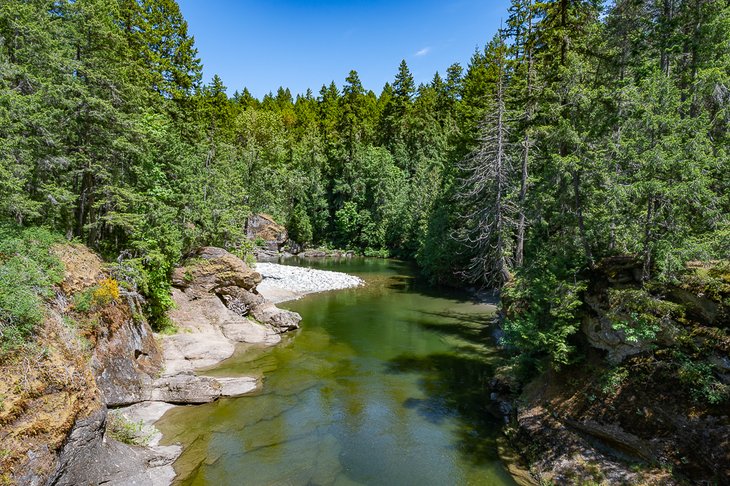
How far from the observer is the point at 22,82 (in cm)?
1276

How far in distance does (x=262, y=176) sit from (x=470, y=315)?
3128cm

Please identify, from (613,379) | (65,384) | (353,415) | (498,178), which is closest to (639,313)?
(613,379)

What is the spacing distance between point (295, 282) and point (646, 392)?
27594mm

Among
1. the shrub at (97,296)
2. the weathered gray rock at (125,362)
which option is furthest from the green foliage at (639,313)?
the shrub at (97,296)

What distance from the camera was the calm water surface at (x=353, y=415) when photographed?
10.2m

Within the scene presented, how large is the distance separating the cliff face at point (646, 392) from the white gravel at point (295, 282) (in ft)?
71.2

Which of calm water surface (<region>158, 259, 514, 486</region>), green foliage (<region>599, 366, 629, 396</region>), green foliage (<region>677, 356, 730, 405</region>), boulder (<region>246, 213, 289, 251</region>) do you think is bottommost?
calm water surface (<region>158, 259, 514, 486</region>)

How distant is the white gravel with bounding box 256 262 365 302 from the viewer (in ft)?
99.5

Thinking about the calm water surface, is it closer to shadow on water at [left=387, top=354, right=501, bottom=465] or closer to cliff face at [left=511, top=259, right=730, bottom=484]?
shadow on water at [left=387, top=354, right=501, bottom=465]

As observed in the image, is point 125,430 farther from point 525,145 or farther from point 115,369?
point 525,145

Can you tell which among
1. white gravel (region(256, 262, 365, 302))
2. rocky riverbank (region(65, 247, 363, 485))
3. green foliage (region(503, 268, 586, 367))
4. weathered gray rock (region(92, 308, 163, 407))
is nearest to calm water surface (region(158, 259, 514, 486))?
rocky riverbank (region(65, 247, 363, 485))

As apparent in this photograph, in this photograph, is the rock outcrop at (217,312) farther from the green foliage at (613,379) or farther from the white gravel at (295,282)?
the green foliage at (613,379)

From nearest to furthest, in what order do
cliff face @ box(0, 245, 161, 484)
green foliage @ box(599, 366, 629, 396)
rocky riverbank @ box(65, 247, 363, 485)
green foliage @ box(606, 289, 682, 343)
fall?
1. cliff face @ box(0, 245, 161, 484)
2. green foliage @ box(606, 289, 682, 343)
3. rocky riverbank @ box(65, 247, 363, 485)
4. green foliage @ box(599, 366, 629, 396)

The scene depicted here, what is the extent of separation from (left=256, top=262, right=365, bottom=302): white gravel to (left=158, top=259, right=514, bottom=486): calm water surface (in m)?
7.68
